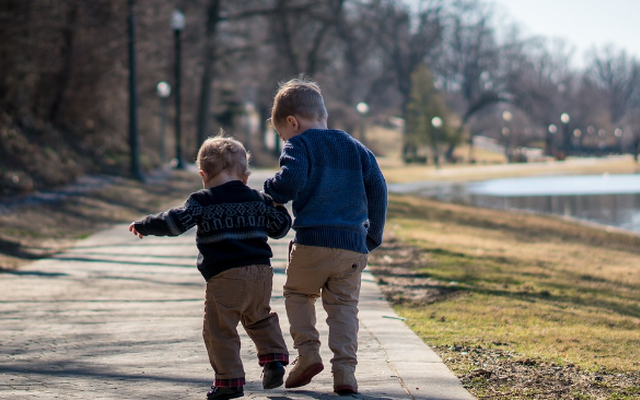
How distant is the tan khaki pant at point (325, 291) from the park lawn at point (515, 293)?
2.48ft

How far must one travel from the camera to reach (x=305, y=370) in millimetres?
4180

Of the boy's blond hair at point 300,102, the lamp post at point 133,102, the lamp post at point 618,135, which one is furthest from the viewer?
the lamp post at point 618,135

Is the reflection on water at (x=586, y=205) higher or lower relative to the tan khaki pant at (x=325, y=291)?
lower

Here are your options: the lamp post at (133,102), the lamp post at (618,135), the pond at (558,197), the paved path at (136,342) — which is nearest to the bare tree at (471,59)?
the lamp post at (618,135)

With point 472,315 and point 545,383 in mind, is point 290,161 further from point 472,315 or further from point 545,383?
point 472,315

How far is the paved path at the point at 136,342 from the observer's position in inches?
167

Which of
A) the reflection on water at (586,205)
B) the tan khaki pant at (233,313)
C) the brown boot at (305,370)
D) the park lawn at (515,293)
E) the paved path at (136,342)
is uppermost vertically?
the tan khaki pant at (233,313)

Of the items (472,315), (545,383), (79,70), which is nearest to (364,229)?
(545,383)

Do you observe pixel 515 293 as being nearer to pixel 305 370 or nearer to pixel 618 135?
pixel 305 370

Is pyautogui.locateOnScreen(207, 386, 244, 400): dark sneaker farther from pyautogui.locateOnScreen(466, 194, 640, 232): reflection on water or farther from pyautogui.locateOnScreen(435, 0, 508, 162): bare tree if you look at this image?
pyautogui.locateOnScreen(435, 0, 508, 162): bare tree

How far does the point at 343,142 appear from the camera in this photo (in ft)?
14.2

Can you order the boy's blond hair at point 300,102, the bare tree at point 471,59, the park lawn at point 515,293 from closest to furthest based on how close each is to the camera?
the boy's blond hair at point 300,102 < the park lawn at point 515,293 < the bare tree at point 471,59

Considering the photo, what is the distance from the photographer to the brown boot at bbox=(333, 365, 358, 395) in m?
4.07

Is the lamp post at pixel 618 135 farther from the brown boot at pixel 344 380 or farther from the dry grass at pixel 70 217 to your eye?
the brown boot at pixel 344 380
